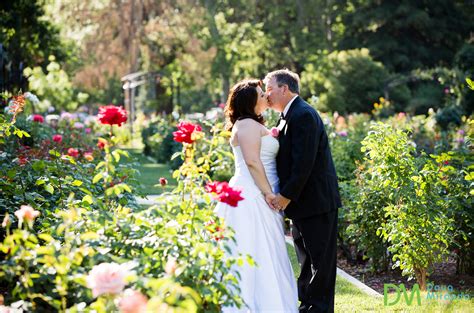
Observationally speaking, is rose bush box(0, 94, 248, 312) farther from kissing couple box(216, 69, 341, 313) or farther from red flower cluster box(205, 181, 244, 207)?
kissing couple box(216, 69, 341, 313)

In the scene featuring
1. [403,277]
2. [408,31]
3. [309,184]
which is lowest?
[403,277]

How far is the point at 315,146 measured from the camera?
4816 millimetres

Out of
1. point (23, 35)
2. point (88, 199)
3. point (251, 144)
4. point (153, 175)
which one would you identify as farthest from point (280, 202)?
point (23, 35)

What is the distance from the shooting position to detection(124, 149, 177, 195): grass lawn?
14.2 meters

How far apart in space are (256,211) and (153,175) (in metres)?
12.6

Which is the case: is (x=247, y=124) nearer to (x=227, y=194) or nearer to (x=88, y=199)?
(x=88, y=199)

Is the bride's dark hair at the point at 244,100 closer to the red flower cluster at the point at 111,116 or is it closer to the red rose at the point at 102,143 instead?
the red rose at the point at 102,143

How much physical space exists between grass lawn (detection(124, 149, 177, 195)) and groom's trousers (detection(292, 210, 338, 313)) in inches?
337

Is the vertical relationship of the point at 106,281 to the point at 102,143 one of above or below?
below

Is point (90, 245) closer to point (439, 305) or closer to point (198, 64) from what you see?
point (439, 305)

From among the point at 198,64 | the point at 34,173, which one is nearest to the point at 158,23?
the point at 198,64

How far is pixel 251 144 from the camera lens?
480cm

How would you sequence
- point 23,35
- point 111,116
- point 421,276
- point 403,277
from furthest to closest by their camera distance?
point 23,35, point 403,277, point 421,276, point 111,116

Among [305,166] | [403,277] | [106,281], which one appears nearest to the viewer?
[106,281]
